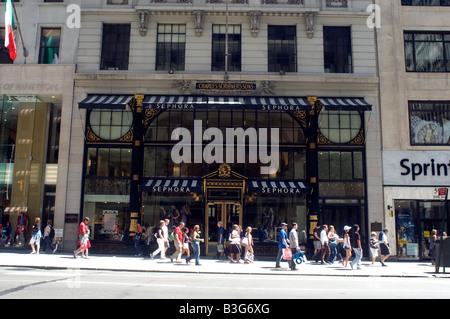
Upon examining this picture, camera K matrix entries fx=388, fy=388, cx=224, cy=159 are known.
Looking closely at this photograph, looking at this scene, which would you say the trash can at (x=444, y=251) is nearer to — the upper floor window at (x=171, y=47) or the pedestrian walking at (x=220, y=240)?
the pedestrian walking at (x=220, y=240)

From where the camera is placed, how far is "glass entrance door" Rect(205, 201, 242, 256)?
20000 mm

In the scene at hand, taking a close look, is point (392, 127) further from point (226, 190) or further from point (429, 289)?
point (429, 289)

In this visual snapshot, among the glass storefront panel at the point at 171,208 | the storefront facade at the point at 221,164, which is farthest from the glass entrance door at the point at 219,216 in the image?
the glass storefront panel at the point at 171,208

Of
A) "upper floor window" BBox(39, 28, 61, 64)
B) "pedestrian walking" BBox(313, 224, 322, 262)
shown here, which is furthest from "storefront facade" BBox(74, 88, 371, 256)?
"upper floor window" BBox(39, 28, 61, 64)

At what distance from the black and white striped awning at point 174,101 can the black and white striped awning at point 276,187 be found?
4.80 m

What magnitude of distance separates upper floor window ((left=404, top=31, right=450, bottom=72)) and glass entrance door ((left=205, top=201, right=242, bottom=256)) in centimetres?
1245

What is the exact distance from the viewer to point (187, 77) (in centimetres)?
2094

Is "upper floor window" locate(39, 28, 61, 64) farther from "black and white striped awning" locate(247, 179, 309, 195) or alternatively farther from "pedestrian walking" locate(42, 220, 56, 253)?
"black and white striped awning" locate(247, 179, 309, 195)

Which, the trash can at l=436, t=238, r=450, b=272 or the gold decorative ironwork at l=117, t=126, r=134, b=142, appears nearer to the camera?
the trash can at l=436, t=238, r=450, b=272

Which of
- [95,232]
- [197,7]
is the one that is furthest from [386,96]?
[95,232]

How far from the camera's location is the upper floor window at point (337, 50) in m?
21.6

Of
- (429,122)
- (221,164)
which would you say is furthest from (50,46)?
(429,122)

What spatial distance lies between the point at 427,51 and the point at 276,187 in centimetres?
1179

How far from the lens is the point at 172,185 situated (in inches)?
773
